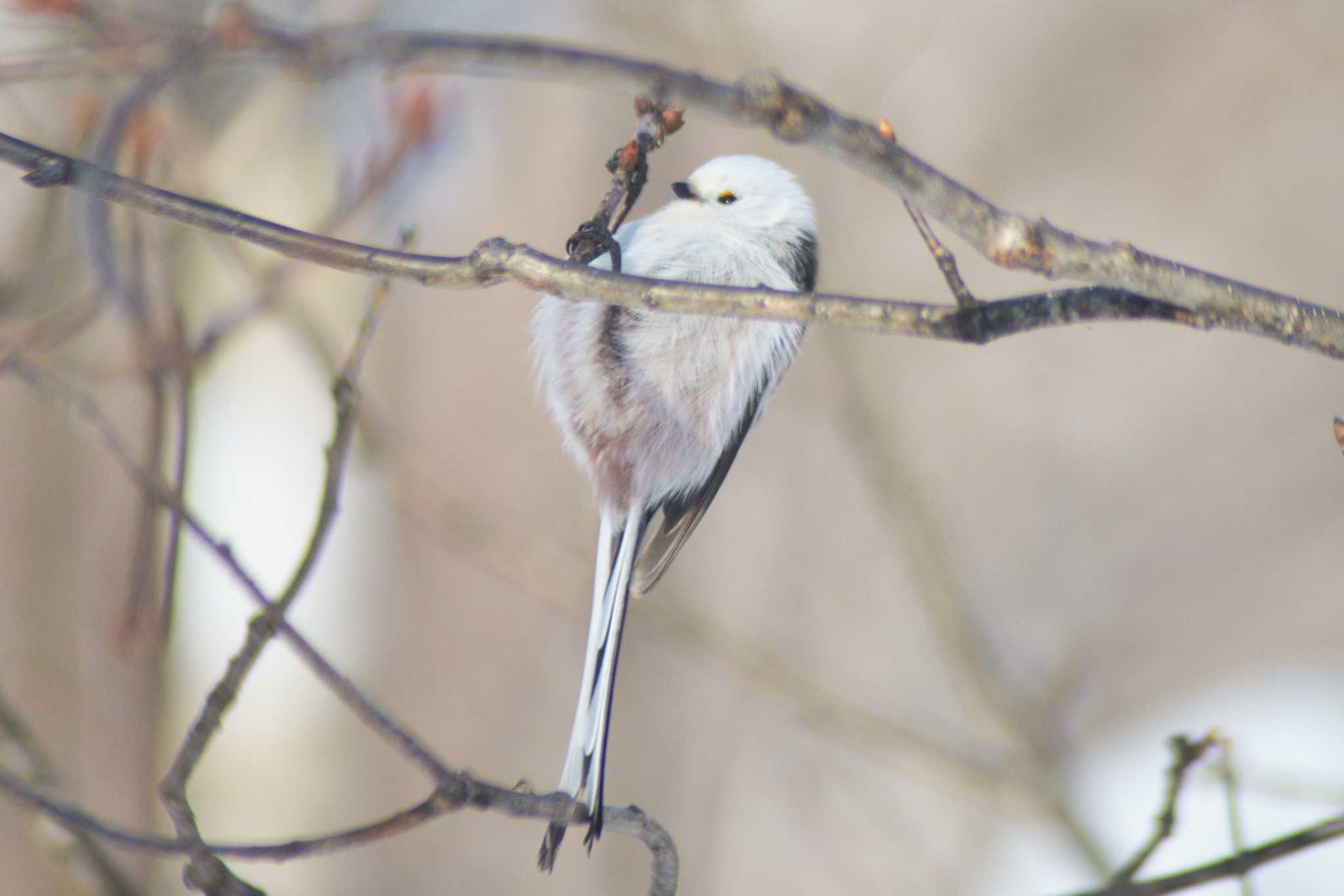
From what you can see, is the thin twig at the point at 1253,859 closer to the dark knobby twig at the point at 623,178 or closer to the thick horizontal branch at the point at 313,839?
the thick horizontal branch at the point at 313,839

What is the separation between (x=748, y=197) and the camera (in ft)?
5.02

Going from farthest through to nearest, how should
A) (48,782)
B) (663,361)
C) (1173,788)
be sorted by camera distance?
(663,361)
(48,782)
(1173,788)

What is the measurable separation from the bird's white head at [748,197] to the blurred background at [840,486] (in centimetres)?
113

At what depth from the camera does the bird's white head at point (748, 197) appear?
1510mm

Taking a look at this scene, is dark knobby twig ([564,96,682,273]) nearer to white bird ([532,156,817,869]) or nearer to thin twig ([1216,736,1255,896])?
white bird ([532,156,817,869])

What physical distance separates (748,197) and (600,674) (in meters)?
0.77

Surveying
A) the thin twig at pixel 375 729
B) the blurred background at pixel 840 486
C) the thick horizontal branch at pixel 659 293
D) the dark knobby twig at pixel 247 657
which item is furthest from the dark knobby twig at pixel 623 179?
the blurred background at pixel 840 486

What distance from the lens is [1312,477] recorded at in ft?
9.95

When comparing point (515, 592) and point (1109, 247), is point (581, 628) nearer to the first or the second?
point (515, 592)

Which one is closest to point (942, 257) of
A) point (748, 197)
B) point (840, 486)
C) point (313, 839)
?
point (313, 839)

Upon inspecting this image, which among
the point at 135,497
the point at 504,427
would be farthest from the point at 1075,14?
the point at 135,497

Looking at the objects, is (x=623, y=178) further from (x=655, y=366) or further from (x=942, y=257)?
(x=942, y=257)

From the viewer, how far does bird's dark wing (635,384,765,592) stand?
60.8 inches

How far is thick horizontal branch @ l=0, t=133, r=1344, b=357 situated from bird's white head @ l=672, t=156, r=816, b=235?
31.0 inches
